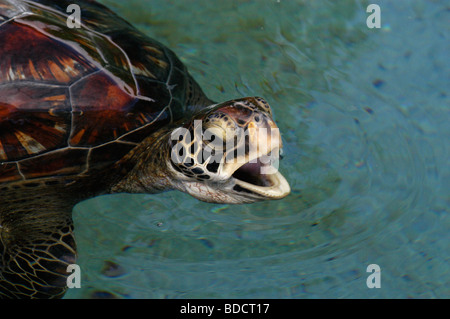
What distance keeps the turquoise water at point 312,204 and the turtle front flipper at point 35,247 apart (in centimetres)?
28

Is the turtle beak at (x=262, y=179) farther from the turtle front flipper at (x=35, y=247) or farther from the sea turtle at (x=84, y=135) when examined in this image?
the turtle front flipper at (x=35, y=247)

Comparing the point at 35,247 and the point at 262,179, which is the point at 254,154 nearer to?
the point at 262,179

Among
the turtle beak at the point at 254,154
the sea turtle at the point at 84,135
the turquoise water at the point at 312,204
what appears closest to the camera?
the turtle beak at the point at 254,154

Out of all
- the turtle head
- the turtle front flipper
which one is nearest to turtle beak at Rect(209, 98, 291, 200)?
the turtle head

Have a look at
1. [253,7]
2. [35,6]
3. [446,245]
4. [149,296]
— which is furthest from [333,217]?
[35,6]

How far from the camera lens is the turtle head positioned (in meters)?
1.53

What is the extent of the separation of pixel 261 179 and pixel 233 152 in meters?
0.18

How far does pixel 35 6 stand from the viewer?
183cm

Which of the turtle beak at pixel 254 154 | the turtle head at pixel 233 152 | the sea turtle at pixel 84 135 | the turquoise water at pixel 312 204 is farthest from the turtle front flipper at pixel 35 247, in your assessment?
the turtle beak at pixel 254 154

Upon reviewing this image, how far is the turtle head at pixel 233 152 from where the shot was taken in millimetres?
1525

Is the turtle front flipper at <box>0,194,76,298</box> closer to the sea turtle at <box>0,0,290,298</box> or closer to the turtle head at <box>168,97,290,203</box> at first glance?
the sea turtle at <box>0,0,290,298</box>

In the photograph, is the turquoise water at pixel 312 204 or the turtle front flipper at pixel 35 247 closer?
the turtle front flipper at pixel 35 247

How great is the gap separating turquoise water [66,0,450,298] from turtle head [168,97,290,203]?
1.98ft

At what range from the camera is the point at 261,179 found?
1.64 meters
